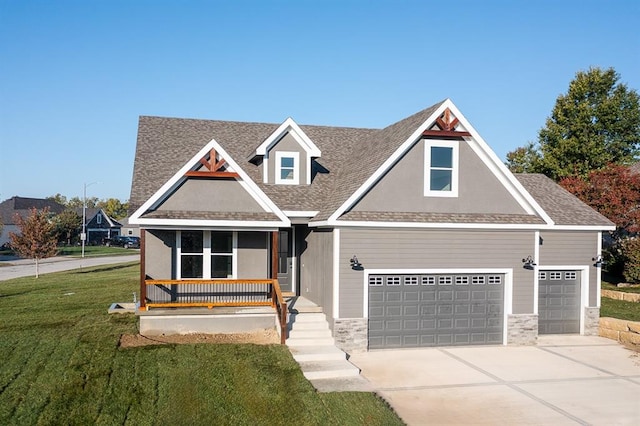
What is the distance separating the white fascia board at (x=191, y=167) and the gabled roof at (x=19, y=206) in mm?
63779

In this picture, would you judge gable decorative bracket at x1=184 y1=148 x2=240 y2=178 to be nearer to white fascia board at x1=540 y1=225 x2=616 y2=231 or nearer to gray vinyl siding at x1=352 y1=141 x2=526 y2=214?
gray vinyl siding at x1=352 y1=141 x2=526 y2=214

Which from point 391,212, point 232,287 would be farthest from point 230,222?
point 391,212

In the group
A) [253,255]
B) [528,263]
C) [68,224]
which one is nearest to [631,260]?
[528,263]

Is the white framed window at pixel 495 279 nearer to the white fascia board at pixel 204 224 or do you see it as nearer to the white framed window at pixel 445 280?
the white framed window at pixel 445 280

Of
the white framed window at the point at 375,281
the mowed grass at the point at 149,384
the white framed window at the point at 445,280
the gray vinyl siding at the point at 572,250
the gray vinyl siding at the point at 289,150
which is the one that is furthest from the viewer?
the gray vinyl siding at the point at 289,150

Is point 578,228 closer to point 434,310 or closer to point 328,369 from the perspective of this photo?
point 434,310

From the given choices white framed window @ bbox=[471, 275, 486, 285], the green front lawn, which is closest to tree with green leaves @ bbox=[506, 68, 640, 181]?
white framed window @ bbox=[471, 275, 486, 285]

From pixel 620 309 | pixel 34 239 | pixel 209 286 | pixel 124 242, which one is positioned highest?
pixel 34 239

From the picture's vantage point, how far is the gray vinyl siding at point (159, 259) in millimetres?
16859

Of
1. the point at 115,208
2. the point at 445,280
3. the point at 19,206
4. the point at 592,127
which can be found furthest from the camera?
the point at 115,208

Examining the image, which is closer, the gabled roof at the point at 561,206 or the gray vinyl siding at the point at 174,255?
the gray vinyl siding at the point at 174,255

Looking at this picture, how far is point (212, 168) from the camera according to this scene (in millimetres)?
16062

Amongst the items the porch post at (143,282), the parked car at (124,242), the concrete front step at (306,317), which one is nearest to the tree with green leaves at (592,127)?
the concrete front step at (306,317)

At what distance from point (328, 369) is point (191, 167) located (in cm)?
705
